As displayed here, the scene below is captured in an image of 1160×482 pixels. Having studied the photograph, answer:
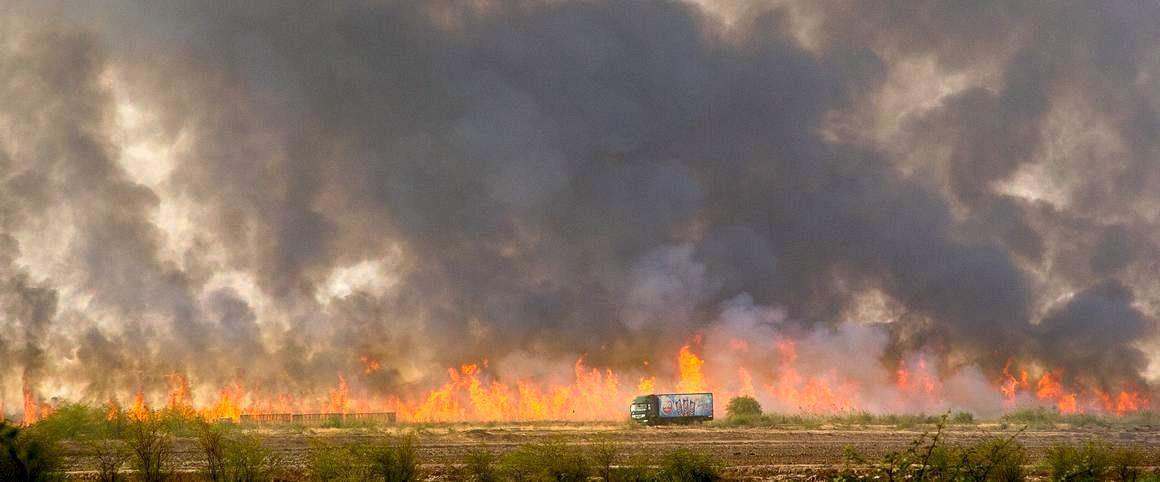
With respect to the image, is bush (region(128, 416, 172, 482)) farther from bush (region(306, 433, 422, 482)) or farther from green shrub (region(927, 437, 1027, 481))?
green shrub (region(927, 437, 1027, 481))

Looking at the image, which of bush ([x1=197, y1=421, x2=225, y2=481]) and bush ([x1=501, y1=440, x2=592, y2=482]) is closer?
bush ([x1=197, y1=421, x2=225, y2=481])

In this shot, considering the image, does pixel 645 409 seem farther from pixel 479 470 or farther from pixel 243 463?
pixel 243 463

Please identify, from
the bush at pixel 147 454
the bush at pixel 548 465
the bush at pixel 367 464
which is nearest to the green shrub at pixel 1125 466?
the bush at pixel 548 465

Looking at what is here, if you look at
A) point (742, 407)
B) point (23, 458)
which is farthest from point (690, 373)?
point (23, 458)

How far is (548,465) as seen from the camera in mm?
36812

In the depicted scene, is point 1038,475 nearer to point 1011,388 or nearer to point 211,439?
point 211,439

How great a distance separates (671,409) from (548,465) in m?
66.0

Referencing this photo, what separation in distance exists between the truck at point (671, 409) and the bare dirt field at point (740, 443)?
7.69m

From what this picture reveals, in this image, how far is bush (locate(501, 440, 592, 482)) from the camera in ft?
120

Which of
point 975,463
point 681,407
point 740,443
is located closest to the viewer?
point 975,463

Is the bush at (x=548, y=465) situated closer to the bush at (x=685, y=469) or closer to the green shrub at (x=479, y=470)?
the green shrub at (x=479, y=470)

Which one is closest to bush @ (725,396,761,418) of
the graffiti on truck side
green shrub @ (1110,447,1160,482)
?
the graffiti on truck side

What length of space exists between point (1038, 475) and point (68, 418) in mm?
64284

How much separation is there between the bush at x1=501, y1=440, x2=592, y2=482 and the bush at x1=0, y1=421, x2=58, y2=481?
16.6 meters
